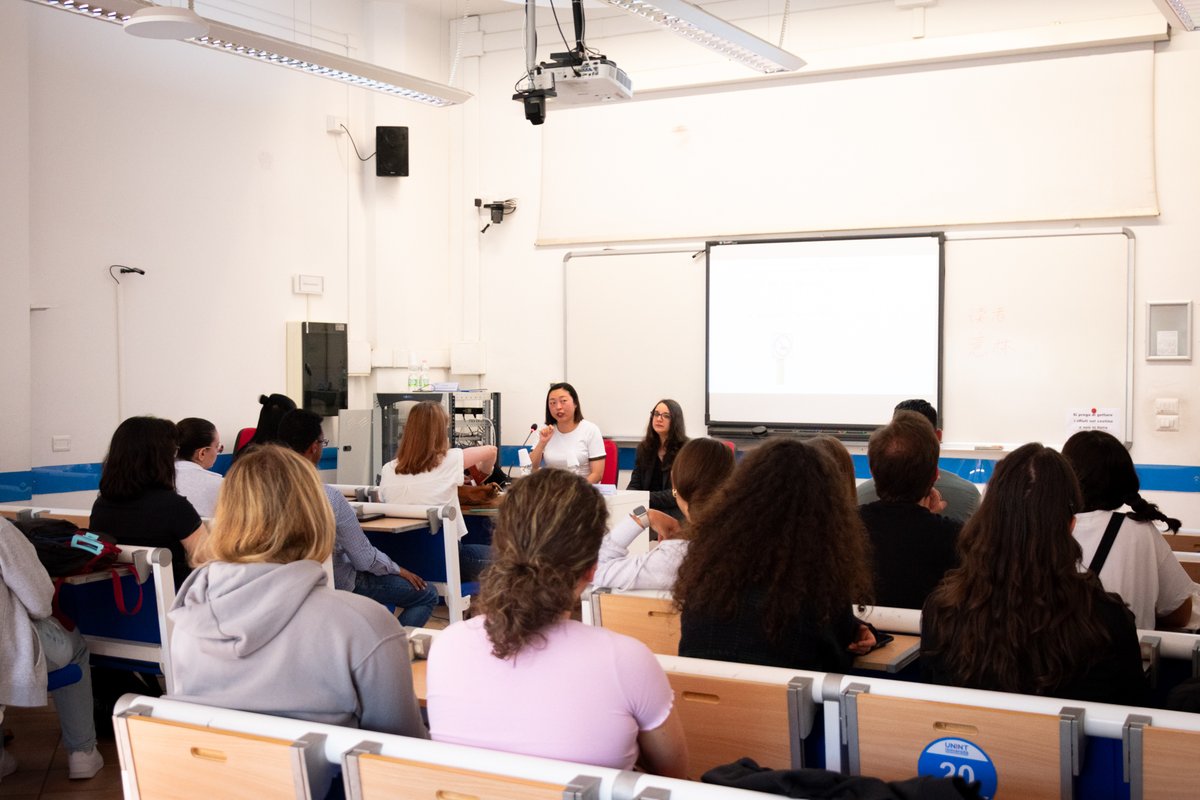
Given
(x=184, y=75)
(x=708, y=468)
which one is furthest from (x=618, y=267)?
(x=708, y=468)

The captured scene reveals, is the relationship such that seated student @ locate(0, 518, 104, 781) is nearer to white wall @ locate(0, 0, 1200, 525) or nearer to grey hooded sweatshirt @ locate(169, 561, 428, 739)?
grey hooded sweatshirt @ locate(169, 561, 428, 739)

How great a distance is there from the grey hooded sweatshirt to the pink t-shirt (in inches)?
11.9

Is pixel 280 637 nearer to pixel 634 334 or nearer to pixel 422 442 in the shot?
pixel 422 442

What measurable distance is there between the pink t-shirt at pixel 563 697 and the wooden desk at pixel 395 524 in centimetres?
280

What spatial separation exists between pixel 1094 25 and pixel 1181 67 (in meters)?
0.57

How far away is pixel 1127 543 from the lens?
297 centimetres

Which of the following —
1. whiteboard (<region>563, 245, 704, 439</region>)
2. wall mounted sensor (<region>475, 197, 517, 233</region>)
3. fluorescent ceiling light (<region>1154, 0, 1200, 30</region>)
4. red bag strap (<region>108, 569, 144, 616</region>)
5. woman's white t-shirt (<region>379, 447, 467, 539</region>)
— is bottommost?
red bag strap (<region>108, 569, 144, 616</region>)

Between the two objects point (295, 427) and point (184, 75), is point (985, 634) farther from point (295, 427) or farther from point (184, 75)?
point (184, 75)

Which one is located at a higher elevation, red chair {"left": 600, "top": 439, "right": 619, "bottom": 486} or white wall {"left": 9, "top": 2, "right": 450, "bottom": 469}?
white wall {"left": 9, "top": 2, "right": 450, "bottom": 469}

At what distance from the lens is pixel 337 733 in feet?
5.65

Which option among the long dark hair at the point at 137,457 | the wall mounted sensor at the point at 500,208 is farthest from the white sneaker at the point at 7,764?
the wall mounted sensor at the point at 500,208

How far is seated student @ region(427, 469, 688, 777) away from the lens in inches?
69.9

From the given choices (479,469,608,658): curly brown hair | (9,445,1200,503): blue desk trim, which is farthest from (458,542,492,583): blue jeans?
(479,469,608,658): curly brown hair

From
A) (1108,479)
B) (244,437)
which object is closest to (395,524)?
(244,437)
